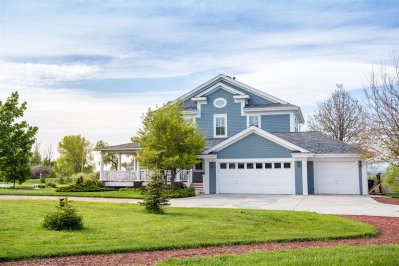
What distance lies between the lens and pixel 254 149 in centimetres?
2780

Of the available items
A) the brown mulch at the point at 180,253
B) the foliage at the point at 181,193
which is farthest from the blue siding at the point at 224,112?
the brown mulch at the point at 180,253

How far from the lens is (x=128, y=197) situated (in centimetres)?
2406

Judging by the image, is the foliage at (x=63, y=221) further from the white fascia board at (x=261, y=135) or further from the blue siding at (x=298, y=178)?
the blue siding at (x=298, y=178)

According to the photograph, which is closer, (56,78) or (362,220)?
(362,220)

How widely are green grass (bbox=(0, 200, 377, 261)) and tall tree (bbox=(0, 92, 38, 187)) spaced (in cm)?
163

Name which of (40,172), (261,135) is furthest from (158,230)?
(40,172)

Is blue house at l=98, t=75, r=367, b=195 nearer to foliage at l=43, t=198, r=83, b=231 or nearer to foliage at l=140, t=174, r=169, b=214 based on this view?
foliage at l=140, t=174, r=169, b=214

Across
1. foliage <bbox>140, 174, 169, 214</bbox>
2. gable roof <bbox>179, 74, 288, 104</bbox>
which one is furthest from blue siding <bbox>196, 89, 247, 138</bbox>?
foliage <bbox>140, 174, 169, 214</bbox>

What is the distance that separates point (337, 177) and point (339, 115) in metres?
16.2

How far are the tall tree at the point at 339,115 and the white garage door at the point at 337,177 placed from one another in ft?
47.8

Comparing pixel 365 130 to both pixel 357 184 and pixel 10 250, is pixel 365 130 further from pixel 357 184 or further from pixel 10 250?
pixel 10 250

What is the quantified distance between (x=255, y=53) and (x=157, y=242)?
39.3ft

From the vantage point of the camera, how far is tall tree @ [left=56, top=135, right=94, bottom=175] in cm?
5556

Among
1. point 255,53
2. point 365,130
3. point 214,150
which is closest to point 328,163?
point 365,130
